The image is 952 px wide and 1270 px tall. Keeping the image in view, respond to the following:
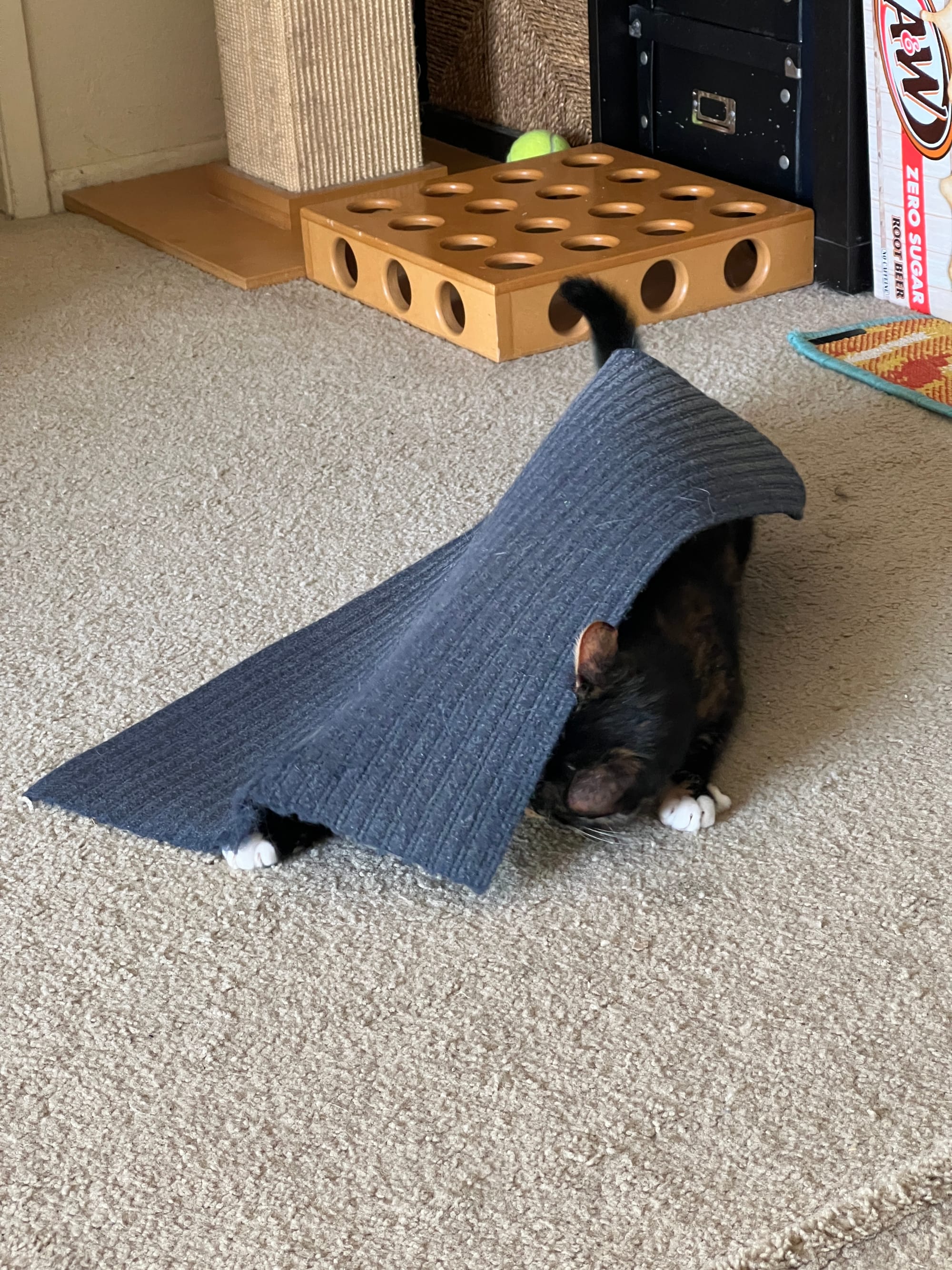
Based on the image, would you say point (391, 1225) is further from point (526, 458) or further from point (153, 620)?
point (526, 458)

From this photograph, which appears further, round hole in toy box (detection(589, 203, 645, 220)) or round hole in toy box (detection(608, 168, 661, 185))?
round hole in toy box (detection(608, 168, 661, 185))

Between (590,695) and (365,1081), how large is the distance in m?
0.31

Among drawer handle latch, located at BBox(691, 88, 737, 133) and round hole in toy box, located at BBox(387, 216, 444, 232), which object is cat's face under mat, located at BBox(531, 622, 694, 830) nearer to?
round hole in toy box, located at BBox(387, 216, 444, 232)

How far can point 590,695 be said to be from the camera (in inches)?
42.2

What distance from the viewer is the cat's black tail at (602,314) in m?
1.48

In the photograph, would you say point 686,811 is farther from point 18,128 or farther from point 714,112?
point 18,128

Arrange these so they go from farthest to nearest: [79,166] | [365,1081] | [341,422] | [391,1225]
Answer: [79,166] → [341,422] → [365,1081] → [391,1225]

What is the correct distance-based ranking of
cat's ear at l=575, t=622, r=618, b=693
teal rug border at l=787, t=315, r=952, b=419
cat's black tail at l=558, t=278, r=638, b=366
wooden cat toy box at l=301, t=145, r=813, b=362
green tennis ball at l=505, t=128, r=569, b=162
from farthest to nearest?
green tennis ball at l=505, t=128, r=569, b=162 → wooden cat toy box at l=301, t=145, r=813, b=362 → teal rug border at l=787, t=315, r=952, b=419 → cat's black tail at l=558, t=278, r=638, b=366 → cat's ear at l=575, t=622, r=618, b=693

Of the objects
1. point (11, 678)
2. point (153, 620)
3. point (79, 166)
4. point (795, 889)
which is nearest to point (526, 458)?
point (153, 620)

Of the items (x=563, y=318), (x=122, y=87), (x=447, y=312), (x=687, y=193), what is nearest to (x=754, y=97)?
(x=687, y=193)

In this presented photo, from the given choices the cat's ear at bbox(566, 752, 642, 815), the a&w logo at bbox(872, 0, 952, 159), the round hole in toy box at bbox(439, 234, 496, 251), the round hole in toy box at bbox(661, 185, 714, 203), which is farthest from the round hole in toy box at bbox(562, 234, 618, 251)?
the cat's ear at bbox(566, 752, 642, 815)

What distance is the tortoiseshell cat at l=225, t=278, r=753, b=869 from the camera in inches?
42.3

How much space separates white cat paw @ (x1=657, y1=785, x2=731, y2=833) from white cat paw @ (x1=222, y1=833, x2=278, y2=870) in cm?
30

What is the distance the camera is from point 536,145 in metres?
2.66
